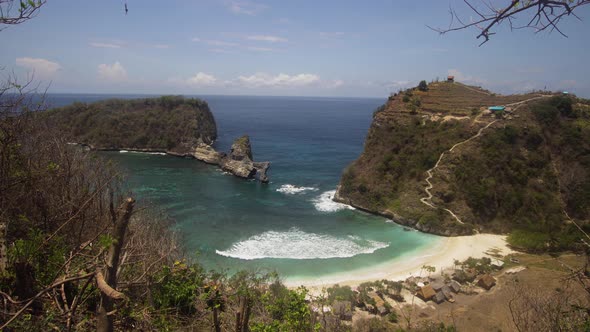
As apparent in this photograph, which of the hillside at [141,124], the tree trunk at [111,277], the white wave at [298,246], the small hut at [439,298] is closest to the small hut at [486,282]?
the small hut at [439,298]

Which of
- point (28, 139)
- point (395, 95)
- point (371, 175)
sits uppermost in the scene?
point (395, 95)

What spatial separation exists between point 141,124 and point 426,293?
68.7 m

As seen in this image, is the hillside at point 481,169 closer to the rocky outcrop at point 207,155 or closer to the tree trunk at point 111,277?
the rocky outcrop at point 207,155

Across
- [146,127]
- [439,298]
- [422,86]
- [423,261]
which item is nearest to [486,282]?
[439,298]

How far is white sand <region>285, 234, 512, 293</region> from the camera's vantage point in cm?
2191

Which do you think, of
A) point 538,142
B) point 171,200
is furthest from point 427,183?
point 171,200

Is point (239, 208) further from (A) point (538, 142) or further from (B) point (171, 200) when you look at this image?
(A) point (538, 142)

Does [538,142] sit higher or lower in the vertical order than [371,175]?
higher

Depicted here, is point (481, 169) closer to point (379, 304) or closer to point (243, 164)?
point (379, 304)

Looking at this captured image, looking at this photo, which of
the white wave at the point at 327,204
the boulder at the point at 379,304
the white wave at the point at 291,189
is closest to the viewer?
the boulder at the point at 379,304

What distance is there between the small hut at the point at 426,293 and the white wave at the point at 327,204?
16.8 metres

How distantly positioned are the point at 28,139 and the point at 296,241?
19987 mm

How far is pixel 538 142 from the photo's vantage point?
3622cm

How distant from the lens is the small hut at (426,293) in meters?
19.0
